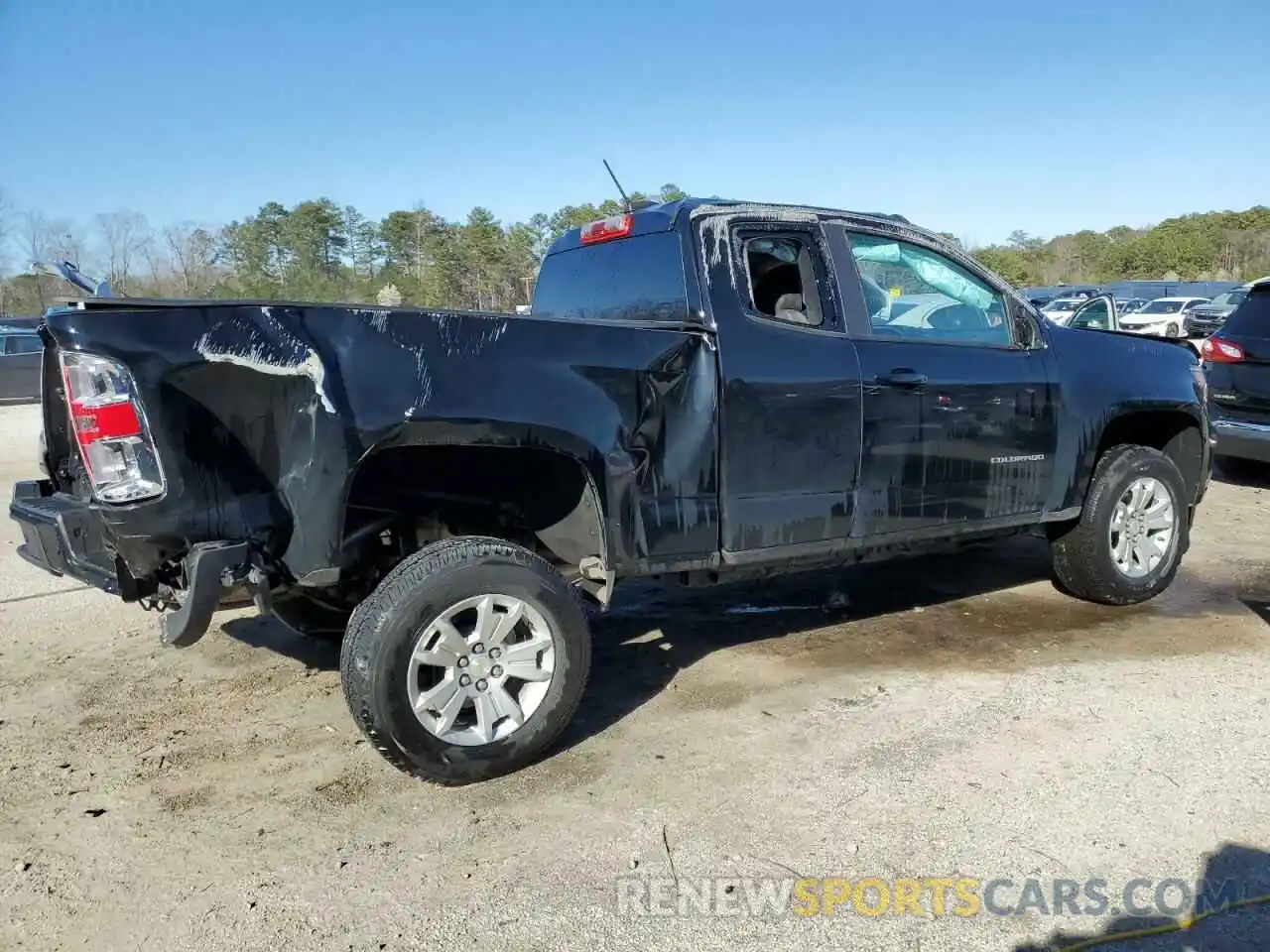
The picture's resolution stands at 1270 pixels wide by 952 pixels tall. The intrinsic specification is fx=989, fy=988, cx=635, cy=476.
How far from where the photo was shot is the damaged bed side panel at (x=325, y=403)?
303 cm

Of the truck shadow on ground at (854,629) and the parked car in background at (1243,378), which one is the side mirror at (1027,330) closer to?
the truck shadow on ground at (854,629)

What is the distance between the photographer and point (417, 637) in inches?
130

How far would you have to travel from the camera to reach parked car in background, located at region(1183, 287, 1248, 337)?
20.6 meters

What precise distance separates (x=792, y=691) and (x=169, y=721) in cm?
258

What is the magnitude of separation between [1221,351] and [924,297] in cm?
496

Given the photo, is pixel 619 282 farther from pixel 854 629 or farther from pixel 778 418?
pixel 854 629

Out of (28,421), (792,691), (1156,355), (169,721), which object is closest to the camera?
(169,721)

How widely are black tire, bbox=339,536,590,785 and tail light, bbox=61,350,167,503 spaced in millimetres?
807

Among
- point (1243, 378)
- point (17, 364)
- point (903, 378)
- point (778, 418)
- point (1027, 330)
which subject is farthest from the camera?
point (17, 364)

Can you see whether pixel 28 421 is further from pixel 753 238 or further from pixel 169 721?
pixel 753 238

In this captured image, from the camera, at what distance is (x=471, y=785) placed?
347 centimetres

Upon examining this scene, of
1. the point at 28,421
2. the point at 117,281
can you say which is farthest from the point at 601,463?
the point at 117,281

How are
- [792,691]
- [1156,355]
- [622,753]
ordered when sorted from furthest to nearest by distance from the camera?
[1156,355] → [792,691] → [622,753]

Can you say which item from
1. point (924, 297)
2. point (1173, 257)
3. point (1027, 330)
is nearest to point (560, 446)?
point (924, 297)
